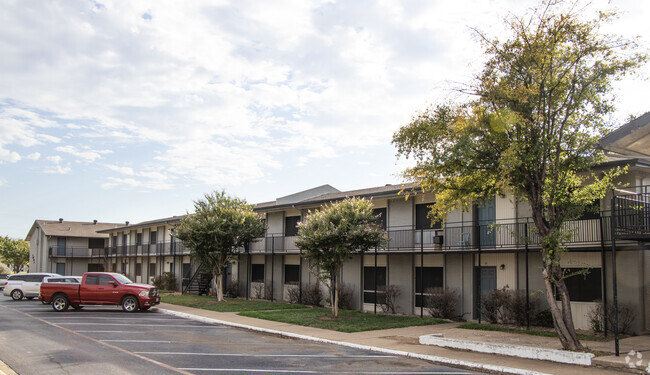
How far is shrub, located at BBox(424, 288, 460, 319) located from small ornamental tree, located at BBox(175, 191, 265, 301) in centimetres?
1075

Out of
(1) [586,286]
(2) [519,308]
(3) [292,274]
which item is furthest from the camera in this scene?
(3) [292,274]

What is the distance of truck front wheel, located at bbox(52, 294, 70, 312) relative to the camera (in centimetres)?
2396

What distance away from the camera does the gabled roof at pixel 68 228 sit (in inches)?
2191

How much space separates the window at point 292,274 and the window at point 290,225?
70.8 inches

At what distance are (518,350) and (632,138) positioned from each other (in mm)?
5790

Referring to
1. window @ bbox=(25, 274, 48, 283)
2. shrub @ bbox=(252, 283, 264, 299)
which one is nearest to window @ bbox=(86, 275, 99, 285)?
shrub @ bbox=(252, 283, 264, 299)

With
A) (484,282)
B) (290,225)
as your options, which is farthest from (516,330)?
(290,225)

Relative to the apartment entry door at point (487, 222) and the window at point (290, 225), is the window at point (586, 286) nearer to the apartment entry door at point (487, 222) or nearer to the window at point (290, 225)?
the apartment entry door at point (487, 222)

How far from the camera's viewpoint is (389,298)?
2408cm

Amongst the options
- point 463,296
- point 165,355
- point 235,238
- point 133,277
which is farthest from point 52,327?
point 133,277

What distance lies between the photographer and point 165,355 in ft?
41.9

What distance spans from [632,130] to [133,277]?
45460 mm

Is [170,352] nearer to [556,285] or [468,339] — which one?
[468,339]

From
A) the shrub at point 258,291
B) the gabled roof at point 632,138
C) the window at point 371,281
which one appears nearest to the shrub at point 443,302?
the window at point 371,281
